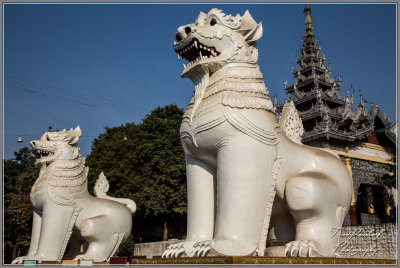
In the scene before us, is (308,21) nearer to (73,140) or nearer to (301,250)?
(73,140)

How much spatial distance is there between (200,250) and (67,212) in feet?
15.5

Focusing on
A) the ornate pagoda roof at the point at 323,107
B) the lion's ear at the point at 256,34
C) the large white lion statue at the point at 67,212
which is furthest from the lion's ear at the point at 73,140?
the ornate pagoda roof at the point at 323,107

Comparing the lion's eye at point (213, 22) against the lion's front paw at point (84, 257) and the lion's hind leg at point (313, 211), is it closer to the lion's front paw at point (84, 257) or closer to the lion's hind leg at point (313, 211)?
the lion's hind leg at point (313, 211)

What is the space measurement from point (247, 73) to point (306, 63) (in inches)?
991

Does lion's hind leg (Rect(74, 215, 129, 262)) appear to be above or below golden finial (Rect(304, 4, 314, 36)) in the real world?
below

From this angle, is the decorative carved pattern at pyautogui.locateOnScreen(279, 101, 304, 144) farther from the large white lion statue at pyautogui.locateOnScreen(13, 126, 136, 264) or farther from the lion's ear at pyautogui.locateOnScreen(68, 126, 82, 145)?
the lion's ear at pyautogui.locateOnScreen(68, 126, 82, 145)

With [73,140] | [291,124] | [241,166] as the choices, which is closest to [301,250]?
[241,166]

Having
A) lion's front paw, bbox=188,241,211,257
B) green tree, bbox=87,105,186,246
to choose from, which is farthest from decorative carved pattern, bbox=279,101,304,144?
green tree, bbox=87,105,186,246

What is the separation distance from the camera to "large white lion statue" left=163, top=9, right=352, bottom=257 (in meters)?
4.43

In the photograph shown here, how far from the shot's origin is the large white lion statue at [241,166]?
4.43 meters

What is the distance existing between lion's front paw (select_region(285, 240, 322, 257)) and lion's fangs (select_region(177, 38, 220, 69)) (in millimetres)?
2598

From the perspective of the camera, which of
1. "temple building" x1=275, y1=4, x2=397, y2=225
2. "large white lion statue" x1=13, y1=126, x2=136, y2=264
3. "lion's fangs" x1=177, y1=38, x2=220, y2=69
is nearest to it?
"lion's fangs" x1=177, y1=38, x2=220, y2=69

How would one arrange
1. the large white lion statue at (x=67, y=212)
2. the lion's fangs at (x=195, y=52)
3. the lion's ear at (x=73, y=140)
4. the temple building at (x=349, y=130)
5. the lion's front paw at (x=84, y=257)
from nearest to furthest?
the lion's fangs at (x=195, y=52)
the large white lion statue at (x=67, y=212)
the lion's front paw at (x=84, y=257)
the lion's ear at (x=73, y=140)
the temple building at (x=349, y=130)

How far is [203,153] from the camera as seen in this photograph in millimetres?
4910
